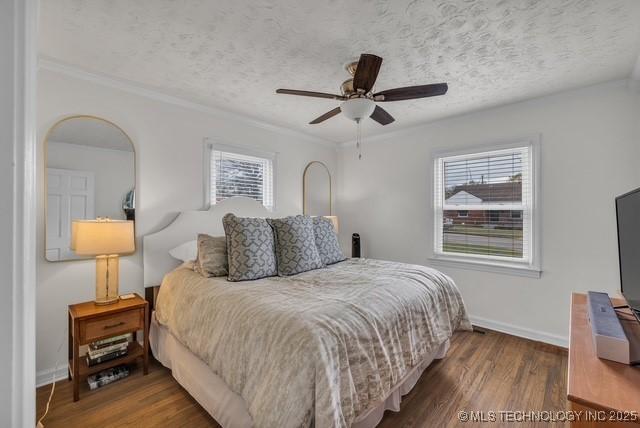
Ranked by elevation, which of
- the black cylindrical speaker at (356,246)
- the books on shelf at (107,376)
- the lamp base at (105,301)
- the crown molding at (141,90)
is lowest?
the books on shelf at (107,376)

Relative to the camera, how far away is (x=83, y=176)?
232 cm

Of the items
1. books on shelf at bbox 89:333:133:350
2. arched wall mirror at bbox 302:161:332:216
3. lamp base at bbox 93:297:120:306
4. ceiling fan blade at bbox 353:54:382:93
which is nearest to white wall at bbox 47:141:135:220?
lamp base at bbox 93:297:120:306

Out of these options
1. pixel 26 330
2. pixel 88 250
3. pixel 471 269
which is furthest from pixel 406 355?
pixel 88 250

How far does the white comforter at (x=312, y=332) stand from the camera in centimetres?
127

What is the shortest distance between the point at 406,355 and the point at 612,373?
3.11 feet

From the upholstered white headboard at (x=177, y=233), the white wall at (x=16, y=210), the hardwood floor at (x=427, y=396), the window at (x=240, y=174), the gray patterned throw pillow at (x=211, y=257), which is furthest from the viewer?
the window at (x=240, y=174)

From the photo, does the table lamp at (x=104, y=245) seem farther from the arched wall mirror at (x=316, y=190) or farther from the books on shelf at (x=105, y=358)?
the arched wall mirror at (x=316, y=190)

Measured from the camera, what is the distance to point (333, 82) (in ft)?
8.27

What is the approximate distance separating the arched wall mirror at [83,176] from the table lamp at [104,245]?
18cm

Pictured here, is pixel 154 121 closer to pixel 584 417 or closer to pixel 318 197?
pixel 318 197

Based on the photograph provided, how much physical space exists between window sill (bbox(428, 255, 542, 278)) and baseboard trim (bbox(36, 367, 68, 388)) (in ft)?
12.3

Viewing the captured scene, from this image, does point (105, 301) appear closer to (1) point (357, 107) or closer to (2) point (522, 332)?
(1) point (357, 107)

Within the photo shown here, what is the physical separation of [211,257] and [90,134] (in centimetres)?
143

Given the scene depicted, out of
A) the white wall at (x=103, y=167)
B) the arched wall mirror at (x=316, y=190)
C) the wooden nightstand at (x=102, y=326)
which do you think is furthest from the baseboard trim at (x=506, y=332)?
the arched wall mirror at (x=316, y=190)
